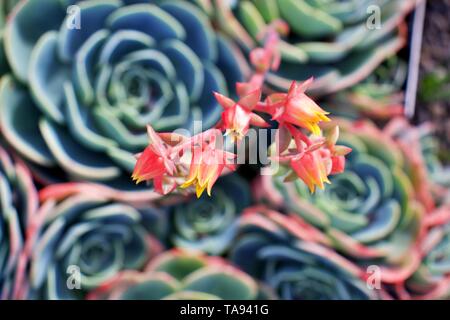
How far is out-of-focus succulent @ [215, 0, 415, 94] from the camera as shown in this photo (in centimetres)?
38

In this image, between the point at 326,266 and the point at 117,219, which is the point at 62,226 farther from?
the point at 326,266

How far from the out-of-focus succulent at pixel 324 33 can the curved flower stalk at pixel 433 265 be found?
0.11m

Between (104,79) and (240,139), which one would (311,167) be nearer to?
(240,139)

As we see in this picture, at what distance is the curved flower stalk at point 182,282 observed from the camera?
37 cm

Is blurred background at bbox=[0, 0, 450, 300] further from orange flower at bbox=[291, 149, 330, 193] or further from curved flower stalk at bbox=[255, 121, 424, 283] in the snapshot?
orange flower at bbox=[291, 149, 330, 193]

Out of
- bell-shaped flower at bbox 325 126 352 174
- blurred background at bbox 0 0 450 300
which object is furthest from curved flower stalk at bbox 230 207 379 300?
bell-shaped flower at bbox 325 126 352 174

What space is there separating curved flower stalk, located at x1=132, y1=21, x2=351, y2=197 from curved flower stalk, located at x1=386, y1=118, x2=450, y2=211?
183mm

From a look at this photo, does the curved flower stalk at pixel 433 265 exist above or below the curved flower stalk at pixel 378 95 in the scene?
below

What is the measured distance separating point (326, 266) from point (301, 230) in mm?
31

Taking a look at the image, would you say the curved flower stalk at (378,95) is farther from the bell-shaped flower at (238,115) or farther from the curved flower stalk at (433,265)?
the bell-shaped flower at (238,115)

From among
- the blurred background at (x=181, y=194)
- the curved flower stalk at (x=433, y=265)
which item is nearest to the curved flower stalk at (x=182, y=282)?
the blurred background at (x=181, y=194)

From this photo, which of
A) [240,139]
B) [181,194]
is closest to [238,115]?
[240,139]
